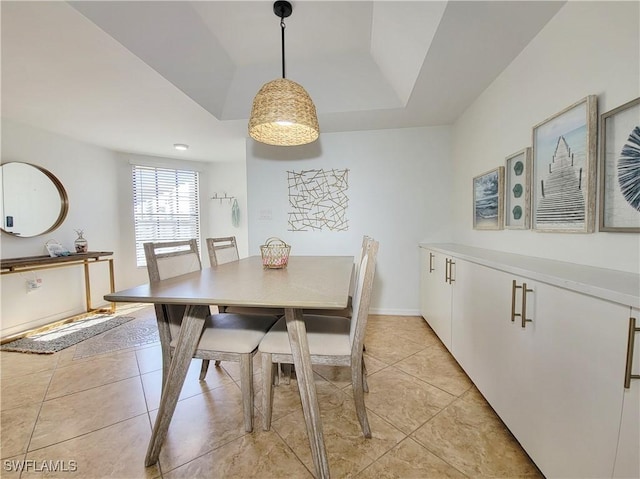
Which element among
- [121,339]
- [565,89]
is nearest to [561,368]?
[565,89]

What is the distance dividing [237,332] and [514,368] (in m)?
1.38

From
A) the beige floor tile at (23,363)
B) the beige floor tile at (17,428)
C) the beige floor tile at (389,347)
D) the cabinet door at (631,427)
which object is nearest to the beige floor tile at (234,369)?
the beige floor tile at (389,347)

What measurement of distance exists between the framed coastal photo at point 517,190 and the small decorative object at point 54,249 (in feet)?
14.7

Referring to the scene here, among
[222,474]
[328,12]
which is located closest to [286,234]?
[328,12]

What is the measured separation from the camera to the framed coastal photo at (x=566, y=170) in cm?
117

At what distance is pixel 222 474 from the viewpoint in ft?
3.80

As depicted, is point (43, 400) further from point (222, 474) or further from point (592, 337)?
point (592, 337)

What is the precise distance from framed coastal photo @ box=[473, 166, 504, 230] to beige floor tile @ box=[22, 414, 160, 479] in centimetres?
255

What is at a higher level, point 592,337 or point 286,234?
point 286,234

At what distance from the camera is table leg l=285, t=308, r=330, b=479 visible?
1.11m

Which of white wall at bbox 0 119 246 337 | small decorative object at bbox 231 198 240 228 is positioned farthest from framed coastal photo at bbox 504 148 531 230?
small decorative object at bbox 231 198 240 228

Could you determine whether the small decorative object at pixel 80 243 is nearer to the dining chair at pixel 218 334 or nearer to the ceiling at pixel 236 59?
the ceiling at pixel 236 59

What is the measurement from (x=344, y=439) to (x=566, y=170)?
1755 mm

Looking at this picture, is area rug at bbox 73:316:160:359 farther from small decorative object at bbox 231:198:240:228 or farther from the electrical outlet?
small decorative object at bbox 231:198:240:228
